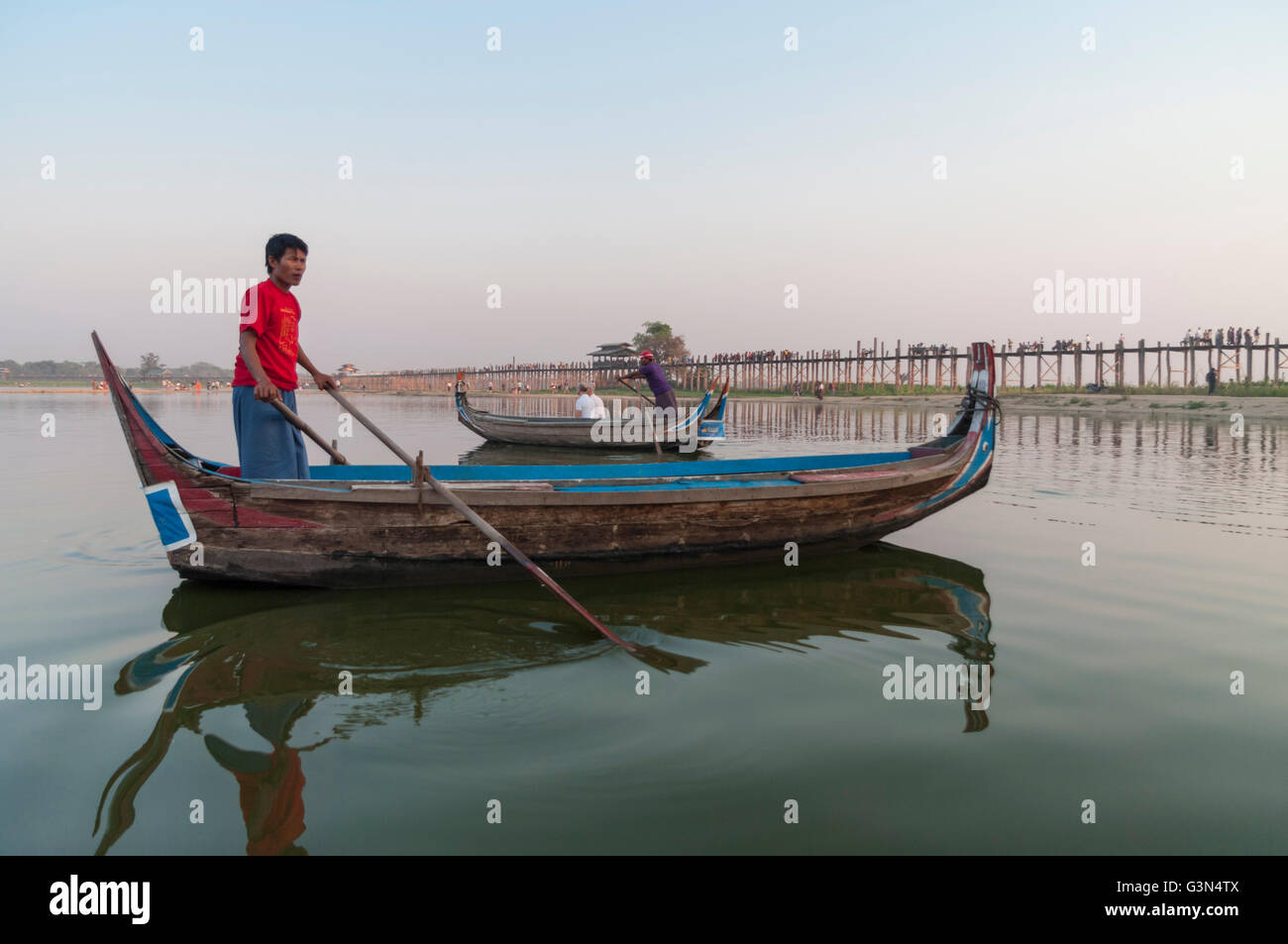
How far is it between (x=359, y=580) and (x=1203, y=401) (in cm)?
3167

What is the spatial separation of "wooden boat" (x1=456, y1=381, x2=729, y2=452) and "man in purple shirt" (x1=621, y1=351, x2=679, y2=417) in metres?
0.43

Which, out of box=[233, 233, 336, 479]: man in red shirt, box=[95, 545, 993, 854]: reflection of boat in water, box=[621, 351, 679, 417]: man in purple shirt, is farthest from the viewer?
box=[621, 351, 679, 417]: man in purple shirt

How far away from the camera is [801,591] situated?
5.41 m

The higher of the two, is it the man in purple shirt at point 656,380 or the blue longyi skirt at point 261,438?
the man in purple shirt at point 656,380

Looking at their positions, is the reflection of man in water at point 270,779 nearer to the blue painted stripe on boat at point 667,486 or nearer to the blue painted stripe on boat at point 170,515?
the blue painted stripe on boat at point 170,515

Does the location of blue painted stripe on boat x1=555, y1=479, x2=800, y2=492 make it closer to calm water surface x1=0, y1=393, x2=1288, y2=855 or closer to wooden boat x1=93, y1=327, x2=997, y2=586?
wooden boat x1=93, y1=327, x2=997, y2=586

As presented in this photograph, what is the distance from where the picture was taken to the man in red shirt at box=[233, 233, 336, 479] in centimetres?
473

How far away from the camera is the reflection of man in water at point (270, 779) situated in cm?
243

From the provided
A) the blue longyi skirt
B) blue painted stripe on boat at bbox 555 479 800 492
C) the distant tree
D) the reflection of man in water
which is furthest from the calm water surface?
the distant tree

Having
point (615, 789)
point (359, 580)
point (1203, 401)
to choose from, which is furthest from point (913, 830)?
point (1203, 401)

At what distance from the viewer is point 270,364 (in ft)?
16.1

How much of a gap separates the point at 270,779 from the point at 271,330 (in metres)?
3.14

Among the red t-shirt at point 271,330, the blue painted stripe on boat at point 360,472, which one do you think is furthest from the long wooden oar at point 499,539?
the blue painted stripe on boat at point 360,472

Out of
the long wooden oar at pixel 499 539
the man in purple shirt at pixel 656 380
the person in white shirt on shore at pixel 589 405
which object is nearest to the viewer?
the long wooden oar at pixel 499 539
